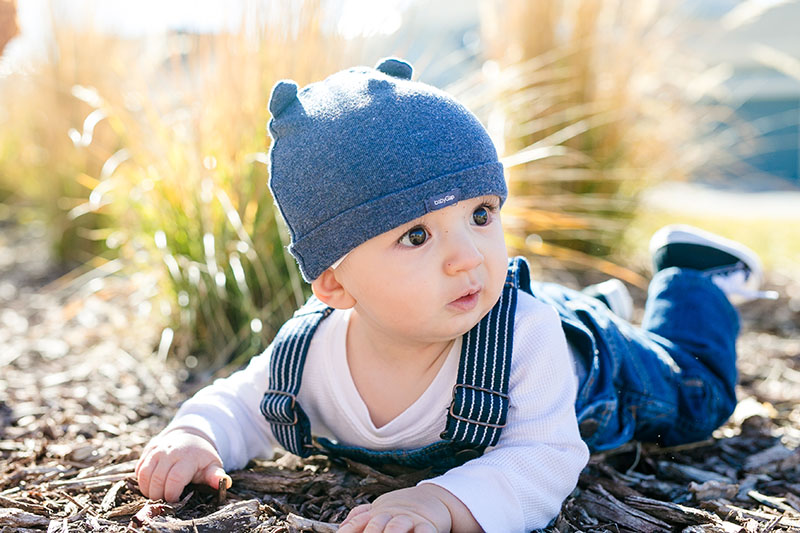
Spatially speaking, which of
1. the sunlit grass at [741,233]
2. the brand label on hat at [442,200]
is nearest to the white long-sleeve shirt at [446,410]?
the brand label on hat at [442,200]

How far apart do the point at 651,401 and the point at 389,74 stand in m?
1.05

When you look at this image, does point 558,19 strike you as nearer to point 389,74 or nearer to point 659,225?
point 659,225

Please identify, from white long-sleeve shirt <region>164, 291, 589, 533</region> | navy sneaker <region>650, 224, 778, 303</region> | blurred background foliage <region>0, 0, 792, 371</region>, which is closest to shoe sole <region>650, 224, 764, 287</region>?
navy sneaker <region>650, 224, 778, 303</region>

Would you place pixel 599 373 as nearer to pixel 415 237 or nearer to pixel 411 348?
pixel 411 348

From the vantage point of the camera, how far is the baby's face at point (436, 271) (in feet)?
5.03

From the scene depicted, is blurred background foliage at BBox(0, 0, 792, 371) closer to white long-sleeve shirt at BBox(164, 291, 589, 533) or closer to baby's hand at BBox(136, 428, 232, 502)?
white long-sleeve shirt at BBox(164, 291, 589, 533)

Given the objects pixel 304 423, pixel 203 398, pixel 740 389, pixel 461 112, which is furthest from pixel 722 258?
pixel 203 398

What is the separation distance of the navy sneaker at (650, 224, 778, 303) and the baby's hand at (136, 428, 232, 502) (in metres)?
A: 1.45

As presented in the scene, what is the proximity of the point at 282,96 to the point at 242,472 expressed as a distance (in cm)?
Answer: 85

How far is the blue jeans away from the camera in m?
1.94

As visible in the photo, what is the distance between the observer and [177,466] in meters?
1.73

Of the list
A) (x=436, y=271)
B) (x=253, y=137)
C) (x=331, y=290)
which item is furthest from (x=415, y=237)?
(x=253, y=137)

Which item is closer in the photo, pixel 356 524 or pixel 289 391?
pixel 356 524

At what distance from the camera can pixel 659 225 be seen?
5020mm
